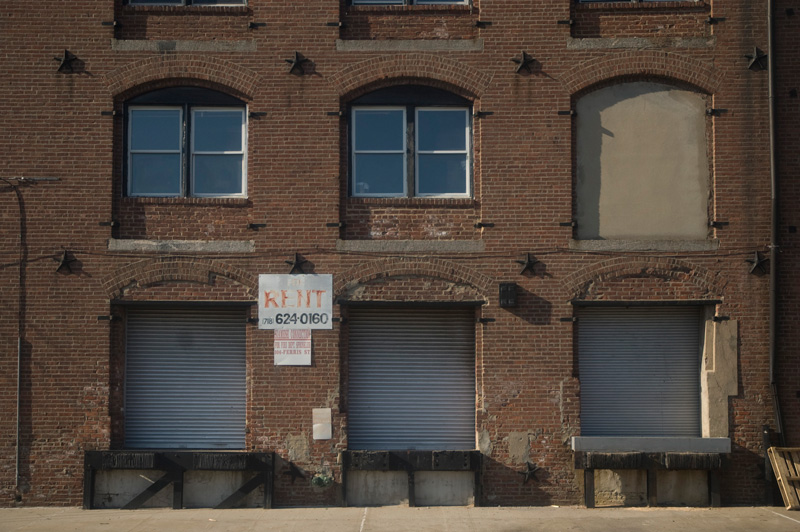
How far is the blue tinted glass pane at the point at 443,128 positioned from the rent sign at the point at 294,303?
2.71m

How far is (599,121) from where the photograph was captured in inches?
531

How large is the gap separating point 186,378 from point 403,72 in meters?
5.79

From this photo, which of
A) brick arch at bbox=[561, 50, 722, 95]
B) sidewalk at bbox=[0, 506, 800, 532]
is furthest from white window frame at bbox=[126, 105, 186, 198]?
brick arch at bbox=[561, 50, 722, 95]

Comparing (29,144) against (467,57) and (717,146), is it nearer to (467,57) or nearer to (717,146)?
(467,57)

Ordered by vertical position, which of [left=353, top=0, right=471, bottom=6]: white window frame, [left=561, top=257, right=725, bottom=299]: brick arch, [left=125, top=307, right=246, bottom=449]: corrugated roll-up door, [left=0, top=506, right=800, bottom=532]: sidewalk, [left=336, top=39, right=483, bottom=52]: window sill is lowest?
[left=0, top=506, right=800, bottom=532]: sidewalk

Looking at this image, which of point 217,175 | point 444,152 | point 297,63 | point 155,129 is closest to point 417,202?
point 444,152

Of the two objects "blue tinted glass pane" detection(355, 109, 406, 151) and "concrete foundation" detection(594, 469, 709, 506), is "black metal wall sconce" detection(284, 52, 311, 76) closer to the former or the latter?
"blue tinted glass pane" detection(355, 109, 406, 151)

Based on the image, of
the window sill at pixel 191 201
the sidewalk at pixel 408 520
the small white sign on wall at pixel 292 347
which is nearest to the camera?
the sidewalk at pixel 408 520

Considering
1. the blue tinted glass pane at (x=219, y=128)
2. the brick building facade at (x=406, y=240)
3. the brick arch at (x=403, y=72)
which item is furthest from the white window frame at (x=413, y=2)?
the blue tinted glass pane at (x=219, y=128)

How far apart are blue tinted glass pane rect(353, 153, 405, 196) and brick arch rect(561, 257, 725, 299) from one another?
3.00 meters

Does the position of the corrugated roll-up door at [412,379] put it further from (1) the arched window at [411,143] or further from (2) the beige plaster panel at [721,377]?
(2) the beige plaster panel at [721,377]

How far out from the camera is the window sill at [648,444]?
12.9 metres

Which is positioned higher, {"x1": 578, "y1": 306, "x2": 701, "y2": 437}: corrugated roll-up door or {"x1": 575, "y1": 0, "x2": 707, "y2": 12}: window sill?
{"x1": 575, "y1": 0, "x2": 707, "y2": 12}: window sill

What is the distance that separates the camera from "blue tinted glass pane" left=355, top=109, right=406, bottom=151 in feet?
44.5
